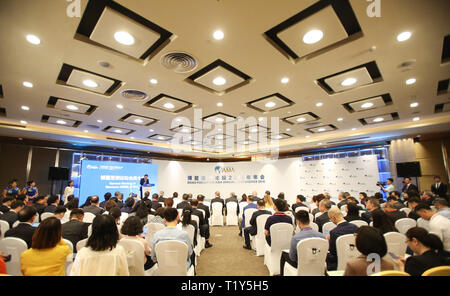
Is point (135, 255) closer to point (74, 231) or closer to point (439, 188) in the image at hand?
point (74, 231)

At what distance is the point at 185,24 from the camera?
8.79ft

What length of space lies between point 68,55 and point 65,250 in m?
3.11

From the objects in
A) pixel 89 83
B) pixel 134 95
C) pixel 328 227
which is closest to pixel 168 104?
pixel 134 95

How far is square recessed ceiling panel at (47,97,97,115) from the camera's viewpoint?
16.7 ft

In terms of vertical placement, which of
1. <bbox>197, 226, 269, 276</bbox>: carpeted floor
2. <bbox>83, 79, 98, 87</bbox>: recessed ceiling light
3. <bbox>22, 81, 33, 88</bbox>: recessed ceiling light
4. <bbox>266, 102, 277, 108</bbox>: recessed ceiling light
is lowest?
<bbox>197, 226, 269, 276</bbox>: carpeted floor

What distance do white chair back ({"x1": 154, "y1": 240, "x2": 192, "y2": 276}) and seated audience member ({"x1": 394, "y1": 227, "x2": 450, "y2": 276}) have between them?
2268 millimetres

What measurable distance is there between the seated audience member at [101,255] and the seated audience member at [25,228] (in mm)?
1830

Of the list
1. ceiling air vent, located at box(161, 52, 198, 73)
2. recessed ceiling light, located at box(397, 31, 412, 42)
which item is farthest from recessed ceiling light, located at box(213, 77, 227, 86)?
A: recessed ceiling light, located at box(397, 31, 412, 42)

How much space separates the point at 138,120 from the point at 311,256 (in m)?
6.44

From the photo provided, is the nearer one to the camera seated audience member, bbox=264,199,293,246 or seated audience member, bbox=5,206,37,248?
seated audience member, bbox=5,206,37,248

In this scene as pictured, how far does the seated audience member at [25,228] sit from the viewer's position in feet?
8.92

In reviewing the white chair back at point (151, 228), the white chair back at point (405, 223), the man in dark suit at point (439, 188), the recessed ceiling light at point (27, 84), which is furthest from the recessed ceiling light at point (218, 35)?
the man in dark suit at point (439, 188)

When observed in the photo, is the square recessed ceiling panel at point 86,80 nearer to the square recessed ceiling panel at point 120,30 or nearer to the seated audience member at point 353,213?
the square recessed ceiling panel at point 120,30

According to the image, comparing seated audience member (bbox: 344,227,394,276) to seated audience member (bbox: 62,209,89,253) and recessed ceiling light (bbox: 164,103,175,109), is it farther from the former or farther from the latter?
recessed ceiling light (bbox: 164,103,175,109)
